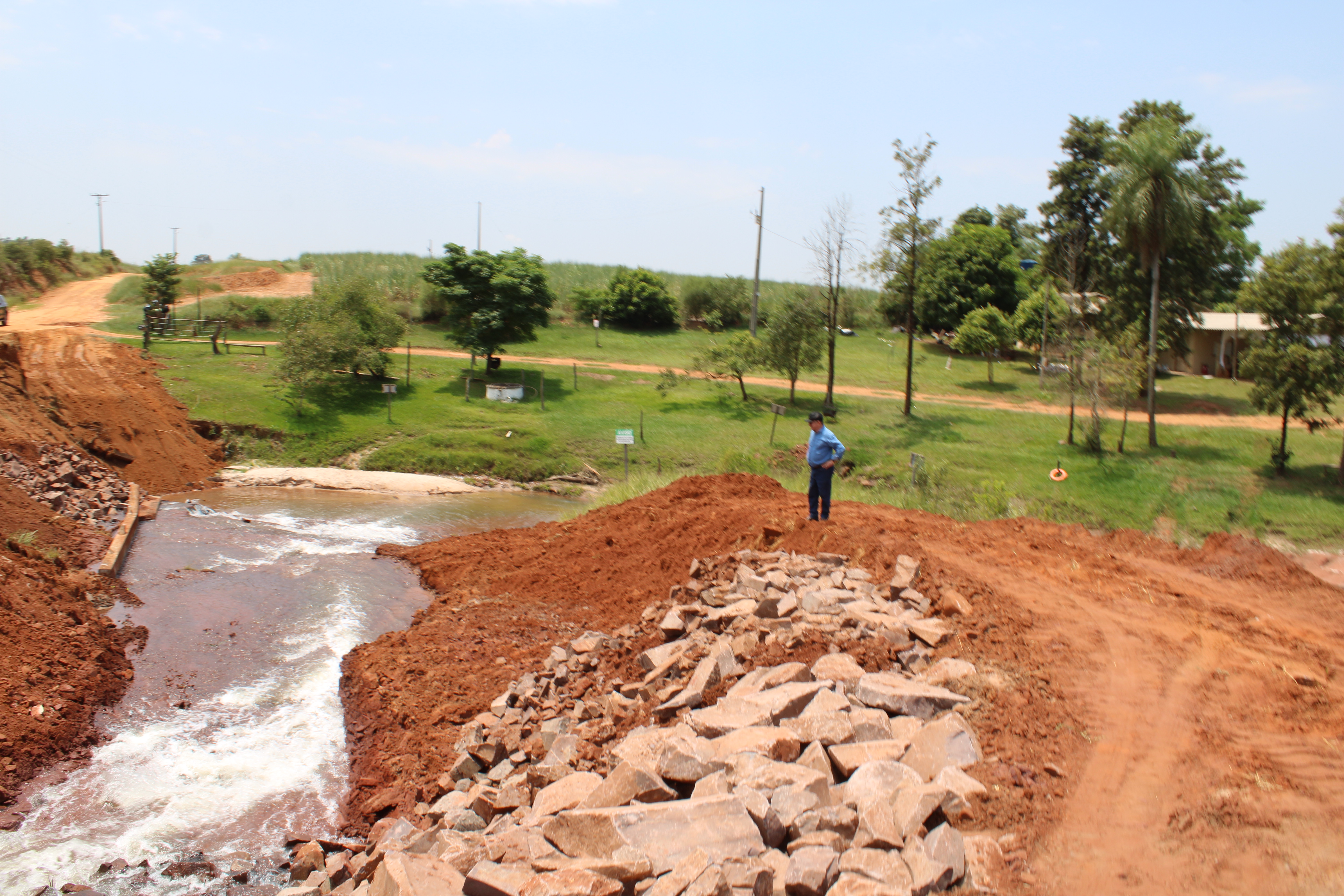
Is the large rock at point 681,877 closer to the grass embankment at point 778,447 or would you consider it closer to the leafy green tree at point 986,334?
the grass embankment at point 778,447

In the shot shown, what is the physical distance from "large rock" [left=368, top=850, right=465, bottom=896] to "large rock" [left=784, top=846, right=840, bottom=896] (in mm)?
2174

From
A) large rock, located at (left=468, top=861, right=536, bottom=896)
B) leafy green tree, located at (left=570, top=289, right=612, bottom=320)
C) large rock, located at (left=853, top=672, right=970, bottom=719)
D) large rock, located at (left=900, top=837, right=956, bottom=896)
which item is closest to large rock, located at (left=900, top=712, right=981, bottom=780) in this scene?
large rock, located at (left=853, top=672, right=970, bottom=719)

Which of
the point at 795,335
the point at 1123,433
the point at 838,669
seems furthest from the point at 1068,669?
the point at 795,335

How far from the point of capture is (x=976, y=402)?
124ft

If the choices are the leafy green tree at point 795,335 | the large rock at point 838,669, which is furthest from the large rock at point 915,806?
the leafy green tree at point 795,335

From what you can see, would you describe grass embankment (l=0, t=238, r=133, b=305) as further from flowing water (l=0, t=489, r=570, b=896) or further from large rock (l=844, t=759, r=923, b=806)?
large rock (l=844, t=759, r=923, b=806)

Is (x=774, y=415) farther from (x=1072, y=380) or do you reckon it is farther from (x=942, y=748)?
(x=942, y=748)

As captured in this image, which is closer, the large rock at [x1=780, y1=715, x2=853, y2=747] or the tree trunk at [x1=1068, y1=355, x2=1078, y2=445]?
the large rock at [x1=780, y1=715, x2=853, y2=747]

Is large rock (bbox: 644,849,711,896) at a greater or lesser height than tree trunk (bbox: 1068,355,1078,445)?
lesser

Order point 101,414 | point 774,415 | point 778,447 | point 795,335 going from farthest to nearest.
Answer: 1. point 795,335
2. point 774,415
3. point 778,447
4. point 101,414

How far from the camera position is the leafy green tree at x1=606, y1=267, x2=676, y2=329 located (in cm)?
5347

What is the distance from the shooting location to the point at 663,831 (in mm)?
5688

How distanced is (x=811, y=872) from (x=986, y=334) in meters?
42.4

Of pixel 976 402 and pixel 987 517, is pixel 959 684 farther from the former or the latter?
pixel 976 402
